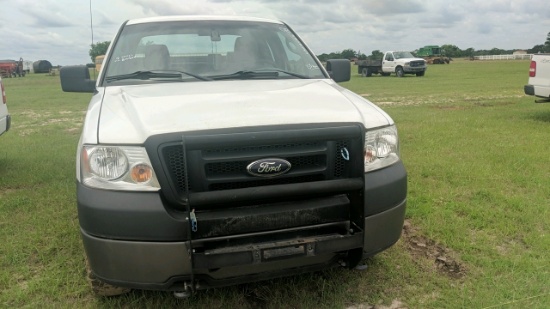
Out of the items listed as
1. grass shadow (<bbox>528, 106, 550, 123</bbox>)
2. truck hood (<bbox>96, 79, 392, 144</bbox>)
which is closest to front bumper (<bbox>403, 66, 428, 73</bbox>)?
grass shadow (<bbox>528, 106, 550, 123</bbox>)

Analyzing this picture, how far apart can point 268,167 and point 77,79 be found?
94.9 inches

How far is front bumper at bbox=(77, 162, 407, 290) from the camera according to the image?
2240 millimetres

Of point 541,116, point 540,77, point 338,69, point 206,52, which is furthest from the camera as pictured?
point 541,116

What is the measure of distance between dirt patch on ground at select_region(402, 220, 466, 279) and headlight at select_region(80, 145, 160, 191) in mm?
2102

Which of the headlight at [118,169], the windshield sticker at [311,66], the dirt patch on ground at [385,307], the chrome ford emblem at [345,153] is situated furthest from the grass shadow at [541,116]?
the headlight at [118,169]

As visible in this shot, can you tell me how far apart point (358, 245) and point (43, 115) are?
42.5 ft

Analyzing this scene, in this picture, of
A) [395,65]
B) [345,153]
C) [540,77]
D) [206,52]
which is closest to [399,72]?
[395,65]

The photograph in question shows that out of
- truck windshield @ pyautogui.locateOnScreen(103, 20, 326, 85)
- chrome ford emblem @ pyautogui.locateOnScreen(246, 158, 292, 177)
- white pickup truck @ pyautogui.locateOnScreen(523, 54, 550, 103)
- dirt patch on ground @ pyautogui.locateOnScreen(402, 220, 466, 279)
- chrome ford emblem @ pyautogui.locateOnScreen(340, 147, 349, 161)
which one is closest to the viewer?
chrome ford emblem @ pyautogui.locateOnScreen(246, 158, 292, 177)

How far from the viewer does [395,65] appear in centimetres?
3281

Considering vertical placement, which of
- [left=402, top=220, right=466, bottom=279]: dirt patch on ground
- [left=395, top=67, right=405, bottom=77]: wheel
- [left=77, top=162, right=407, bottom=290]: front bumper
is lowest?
[left=402, top=220, right=466, bottom=279]: dirt patch on ground

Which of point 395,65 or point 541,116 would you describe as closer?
point 541,116

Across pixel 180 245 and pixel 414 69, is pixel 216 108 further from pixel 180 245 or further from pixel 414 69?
pixel 414 69

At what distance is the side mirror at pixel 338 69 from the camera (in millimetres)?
4285

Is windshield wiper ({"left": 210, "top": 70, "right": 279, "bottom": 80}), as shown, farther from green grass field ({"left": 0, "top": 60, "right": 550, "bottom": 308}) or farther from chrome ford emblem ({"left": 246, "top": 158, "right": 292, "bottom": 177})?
green grass field ({"left": 0, "top": 60, "right": 550, "bottom": 308})
